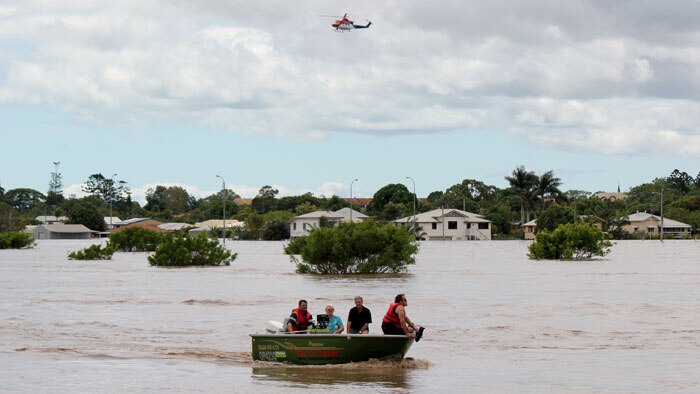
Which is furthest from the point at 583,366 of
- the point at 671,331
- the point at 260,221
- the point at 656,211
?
the point at 656,211

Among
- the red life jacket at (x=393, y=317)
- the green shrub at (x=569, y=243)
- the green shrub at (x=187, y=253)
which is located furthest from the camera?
the green shrub at (x=569, y=243)

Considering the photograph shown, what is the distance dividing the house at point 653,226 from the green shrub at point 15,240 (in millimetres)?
89709

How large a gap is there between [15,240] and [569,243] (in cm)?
7331

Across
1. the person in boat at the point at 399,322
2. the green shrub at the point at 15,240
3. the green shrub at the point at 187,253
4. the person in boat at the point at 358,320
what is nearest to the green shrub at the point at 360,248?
the green shrub at the point at 187,253

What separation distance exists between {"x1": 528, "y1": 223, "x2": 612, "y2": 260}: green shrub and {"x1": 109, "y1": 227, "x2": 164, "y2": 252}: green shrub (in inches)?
1562

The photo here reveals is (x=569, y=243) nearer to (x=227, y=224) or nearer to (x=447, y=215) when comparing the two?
(x=447, y=215)

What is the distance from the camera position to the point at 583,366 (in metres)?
24.6

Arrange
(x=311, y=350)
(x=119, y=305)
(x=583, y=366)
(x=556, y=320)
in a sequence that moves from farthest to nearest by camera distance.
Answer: (x=119, y=305)
(x=556, y=320)
(x=583, y=366)
(x=311, y=350)

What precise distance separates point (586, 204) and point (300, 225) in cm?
4735

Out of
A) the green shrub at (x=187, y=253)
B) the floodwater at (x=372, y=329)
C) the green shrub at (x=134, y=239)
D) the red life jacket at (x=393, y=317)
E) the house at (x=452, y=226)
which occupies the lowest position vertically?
the floodwater at (x=372, y=329)

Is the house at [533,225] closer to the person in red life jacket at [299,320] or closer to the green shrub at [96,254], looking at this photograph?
the green shrub at [96,254]

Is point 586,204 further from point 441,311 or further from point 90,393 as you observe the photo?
point 90,393

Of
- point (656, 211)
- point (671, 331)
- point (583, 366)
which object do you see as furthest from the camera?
point (656, 211)

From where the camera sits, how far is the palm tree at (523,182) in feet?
571
